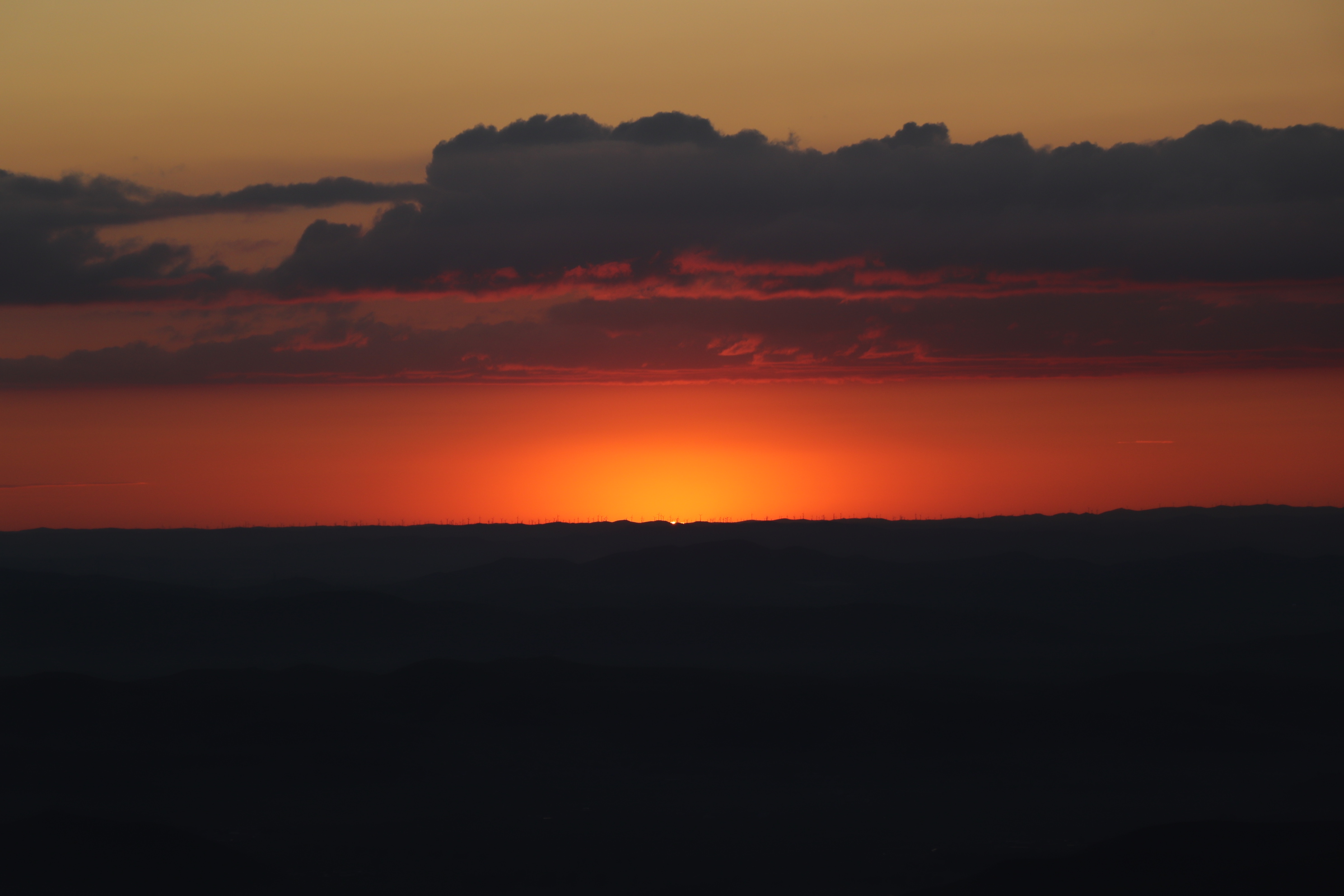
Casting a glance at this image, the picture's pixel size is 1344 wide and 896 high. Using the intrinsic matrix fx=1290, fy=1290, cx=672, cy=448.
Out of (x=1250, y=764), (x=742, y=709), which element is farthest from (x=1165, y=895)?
(x=742, y=709)

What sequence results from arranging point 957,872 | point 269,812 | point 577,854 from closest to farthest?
point 957,872 < point 577,854 < point 269,812

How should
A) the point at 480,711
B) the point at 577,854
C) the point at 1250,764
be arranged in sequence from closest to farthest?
the point at 577,854, the point at 1250,764, the point at 480,711

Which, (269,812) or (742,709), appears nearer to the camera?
(269,812)

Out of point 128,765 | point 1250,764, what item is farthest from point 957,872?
point 128,765

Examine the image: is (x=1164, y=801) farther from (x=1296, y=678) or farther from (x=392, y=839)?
(x=392, y=839)

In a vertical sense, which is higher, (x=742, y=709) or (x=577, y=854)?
(x=742, y=709)

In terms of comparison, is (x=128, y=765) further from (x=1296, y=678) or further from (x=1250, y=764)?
(x=1296, y=678)

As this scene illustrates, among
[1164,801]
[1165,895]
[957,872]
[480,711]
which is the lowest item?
[1165,895]

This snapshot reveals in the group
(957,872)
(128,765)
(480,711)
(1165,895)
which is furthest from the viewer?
(480,711)

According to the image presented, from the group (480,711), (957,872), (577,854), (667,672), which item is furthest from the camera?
(667,672)
